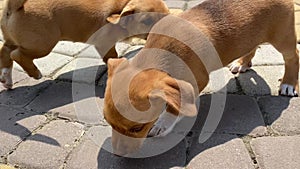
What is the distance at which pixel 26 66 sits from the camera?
13.7ft

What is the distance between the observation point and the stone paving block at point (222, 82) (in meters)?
4.00

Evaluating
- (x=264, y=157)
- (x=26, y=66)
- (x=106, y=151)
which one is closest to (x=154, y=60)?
(x=106, y=151)

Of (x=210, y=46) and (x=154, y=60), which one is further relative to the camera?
(x=210, y=46)

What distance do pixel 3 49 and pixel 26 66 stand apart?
12.1 inches

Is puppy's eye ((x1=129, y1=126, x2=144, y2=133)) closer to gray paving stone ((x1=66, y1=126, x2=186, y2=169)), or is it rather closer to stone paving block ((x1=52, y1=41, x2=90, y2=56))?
gray paving stone ((x1=66, y1=126, x2=186, y2=169))

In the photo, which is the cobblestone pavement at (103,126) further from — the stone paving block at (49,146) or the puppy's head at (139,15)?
the puppy's head at (139,15)

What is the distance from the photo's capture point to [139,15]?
4.32 m

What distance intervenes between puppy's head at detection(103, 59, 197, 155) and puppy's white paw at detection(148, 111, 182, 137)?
0.41m

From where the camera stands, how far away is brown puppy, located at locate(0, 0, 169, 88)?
160 inches

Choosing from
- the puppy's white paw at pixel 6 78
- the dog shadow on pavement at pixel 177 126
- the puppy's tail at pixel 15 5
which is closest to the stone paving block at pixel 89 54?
the dog shadow on pavement at pixel 177 126

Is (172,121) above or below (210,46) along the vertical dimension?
below

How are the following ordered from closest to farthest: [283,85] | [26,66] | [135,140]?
[135,140]
[283,85]
[26,66]

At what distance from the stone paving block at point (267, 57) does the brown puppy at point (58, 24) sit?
3.51ft

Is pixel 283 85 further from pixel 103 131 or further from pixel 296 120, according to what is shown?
pixel 103 131
